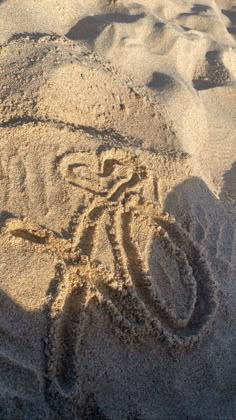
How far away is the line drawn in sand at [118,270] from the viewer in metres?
2.01

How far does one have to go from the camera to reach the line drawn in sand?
6.61 feet

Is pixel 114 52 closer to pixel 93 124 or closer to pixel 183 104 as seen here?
pixel 183 104

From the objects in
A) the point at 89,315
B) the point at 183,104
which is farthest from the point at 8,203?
the point at 183,104

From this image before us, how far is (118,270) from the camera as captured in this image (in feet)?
7.41

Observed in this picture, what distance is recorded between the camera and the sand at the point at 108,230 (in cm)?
196

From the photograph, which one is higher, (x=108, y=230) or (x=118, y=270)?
(x=108, y=230)

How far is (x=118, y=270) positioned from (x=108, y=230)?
0.23m

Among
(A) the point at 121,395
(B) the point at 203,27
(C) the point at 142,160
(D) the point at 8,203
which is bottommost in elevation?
(A) the point at 121,395

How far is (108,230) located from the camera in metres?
2.38

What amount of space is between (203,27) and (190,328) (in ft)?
10.4

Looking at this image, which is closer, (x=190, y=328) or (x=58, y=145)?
(x=190, y=328)

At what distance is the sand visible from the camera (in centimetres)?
196

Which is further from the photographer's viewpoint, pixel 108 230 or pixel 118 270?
pixel 108 230

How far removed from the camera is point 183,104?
3312 millimetres
